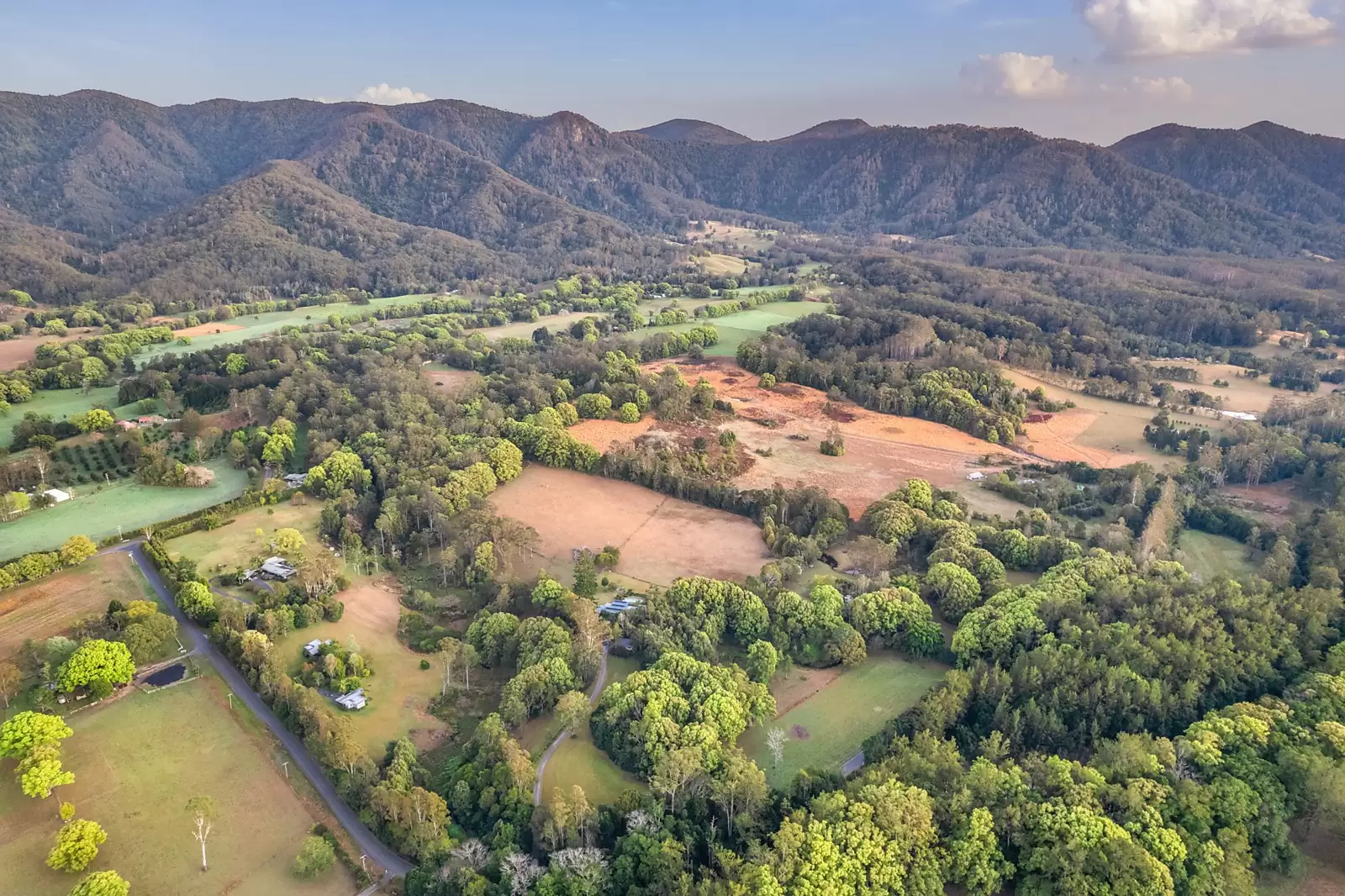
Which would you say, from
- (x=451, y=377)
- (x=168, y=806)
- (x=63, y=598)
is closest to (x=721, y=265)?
(x=451, y=377)

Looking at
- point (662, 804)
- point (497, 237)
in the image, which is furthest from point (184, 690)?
point (497, 237)

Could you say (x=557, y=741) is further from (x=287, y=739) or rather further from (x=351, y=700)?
(x=287, y=739)

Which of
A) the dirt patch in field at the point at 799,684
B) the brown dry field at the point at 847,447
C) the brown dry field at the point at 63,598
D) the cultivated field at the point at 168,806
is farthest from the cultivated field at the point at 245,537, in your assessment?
the brown dry field at the point at 847,447

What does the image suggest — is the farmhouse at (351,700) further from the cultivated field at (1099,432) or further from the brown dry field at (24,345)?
the brown dry field at (24,345)

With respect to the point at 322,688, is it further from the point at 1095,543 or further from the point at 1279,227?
the point at 1279,227

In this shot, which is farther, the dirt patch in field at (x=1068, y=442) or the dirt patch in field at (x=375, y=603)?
the dirt patch in field at (x=1068, y=442)

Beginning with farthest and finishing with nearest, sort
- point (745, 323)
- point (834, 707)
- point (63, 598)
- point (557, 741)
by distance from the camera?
point (745, 323) → point (63, 598) → point (834, 707) → point (557, 741)

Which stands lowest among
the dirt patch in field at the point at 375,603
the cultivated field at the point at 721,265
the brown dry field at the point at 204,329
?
the dirt patch in field at the point at 375,603

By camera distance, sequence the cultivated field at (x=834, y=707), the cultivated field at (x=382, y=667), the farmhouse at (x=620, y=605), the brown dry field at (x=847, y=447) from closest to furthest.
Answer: the cultivated field at (x=834, y=707), the cultivated field at (x=382, y=667), the farmhouse at (x=620, y=605), the brown dry field at (x=847, y=447)
